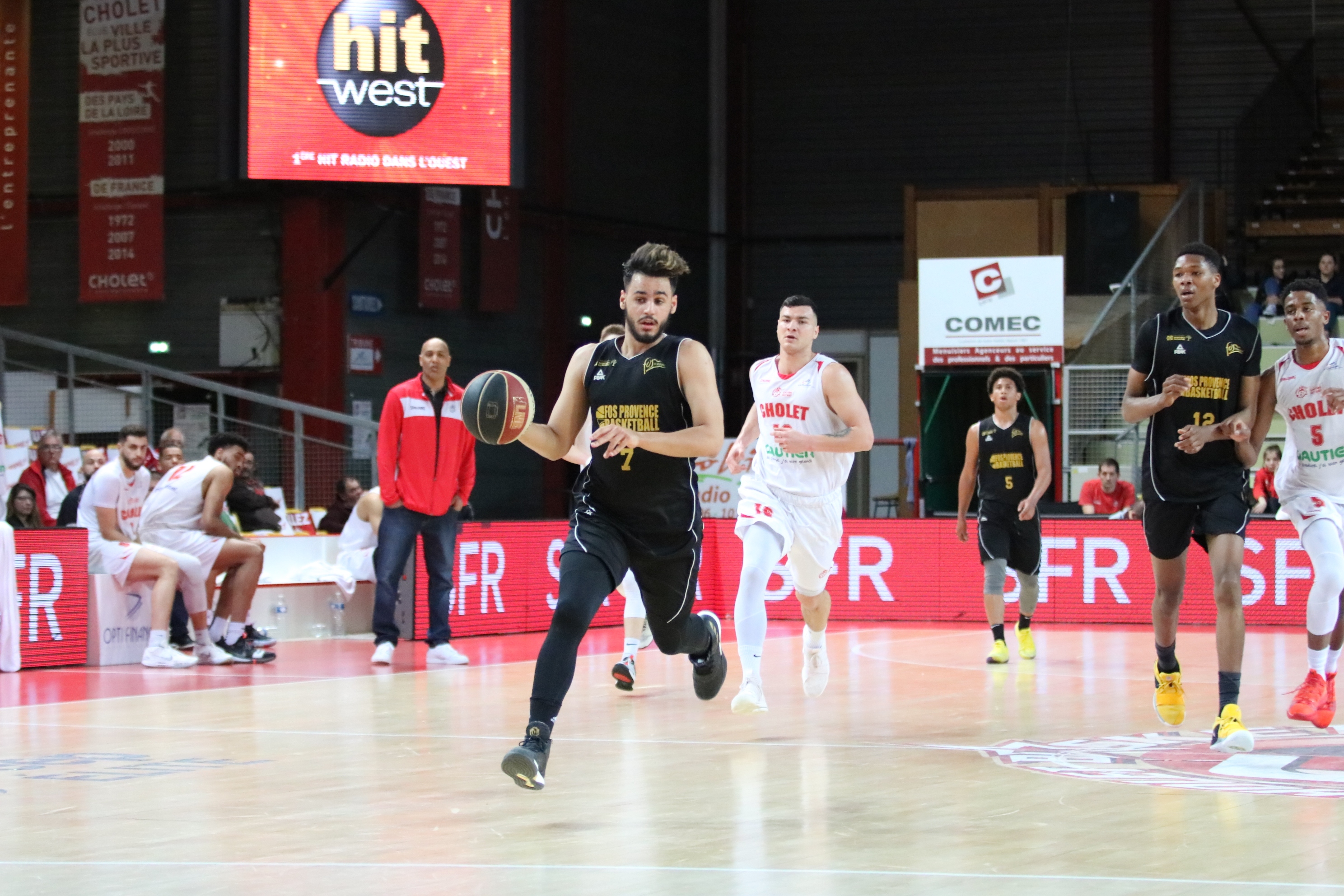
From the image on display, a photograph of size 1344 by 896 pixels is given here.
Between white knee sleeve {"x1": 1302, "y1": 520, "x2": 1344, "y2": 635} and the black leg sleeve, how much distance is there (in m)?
3.55

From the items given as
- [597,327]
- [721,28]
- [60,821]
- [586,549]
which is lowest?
[60,821]

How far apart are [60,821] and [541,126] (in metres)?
20.6

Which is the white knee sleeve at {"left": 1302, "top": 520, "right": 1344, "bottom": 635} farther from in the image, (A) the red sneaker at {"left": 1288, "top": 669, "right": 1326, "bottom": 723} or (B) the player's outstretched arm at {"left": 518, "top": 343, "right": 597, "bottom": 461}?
(B) the player's outstretched arm at {"left": 518, "top": 343, "right": 597, "bottom": 461}

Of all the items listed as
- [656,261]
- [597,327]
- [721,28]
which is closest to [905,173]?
[721,28]

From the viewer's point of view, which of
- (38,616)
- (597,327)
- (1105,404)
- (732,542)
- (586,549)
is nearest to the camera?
(586,549)

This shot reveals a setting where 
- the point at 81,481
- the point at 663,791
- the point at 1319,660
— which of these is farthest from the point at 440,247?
the point at 663,791

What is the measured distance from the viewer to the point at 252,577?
39.3 ft

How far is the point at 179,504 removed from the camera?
39.0 ft

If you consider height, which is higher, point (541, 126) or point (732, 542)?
point (541, 126)

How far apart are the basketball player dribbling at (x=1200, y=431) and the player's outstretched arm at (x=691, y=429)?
2.10 m

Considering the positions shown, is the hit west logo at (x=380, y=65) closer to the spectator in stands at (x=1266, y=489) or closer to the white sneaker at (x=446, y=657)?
the white sneaker at (x=446, y=657)

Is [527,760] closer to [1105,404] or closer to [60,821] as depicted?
[60,821]

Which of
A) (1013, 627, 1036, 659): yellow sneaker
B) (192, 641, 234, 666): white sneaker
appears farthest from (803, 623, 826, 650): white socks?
(192, 641, 234, 666): white sneaker

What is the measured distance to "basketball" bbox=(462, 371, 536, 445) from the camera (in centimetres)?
589
